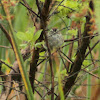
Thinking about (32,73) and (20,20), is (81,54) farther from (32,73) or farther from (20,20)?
(20,20)

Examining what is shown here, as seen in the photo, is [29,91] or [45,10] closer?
[29,91]

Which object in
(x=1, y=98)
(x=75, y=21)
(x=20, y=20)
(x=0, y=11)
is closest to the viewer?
(x=75, y=21)

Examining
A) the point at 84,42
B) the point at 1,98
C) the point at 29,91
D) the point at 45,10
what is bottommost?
the point at 1,98

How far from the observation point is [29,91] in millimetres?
617

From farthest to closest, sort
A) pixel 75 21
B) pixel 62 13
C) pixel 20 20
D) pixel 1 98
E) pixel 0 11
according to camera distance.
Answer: pixel 20 20
pixel 0 11
pixel 1 98
pixel 62 13
pixel 75 21

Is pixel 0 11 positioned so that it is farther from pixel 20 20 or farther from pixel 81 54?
pixel 81 54

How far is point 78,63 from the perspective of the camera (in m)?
0.93

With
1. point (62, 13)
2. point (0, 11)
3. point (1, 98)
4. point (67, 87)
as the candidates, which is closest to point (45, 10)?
point (62, 13)

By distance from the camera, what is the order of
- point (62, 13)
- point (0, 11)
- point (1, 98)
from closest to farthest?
1. point (62, 13)
2. point (1, 98)
3. point (0, 11)

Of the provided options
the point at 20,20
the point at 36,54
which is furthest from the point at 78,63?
the point at 20,20

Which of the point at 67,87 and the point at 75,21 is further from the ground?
the point at 75,21

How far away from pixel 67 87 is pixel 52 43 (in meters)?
0.22

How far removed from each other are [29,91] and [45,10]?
0.33 m

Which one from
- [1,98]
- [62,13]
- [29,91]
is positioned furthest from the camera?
[1,98]
